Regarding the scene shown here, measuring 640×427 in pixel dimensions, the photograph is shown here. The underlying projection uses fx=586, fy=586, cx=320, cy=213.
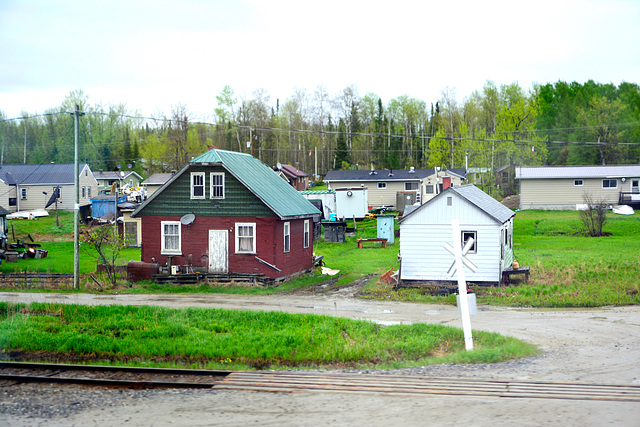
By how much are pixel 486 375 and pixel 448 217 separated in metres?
13.1

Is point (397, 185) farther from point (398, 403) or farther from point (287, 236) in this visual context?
point (398, 403)

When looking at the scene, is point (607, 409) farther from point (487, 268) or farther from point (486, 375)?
point (487, 268)

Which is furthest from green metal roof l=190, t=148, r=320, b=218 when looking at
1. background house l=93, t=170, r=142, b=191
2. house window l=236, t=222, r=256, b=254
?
background house l=93, t=170, r=142, b=191

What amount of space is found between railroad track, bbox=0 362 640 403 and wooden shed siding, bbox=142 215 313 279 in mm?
13558

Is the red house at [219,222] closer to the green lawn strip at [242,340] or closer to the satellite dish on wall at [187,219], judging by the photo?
the satellite dish on wall at [187,219]

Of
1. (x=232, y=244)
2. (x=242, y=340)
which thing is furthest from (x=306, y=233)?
(x=242, y=340)

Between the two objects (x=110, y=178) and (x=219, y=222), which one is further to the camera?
(x=110, y=178)

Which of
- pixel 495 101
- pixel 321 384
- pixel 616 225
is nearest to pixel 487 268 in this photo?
pixel 321 384

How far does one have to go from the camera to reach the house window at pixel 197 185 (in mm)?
27953

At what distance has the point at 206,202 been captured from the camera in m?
27.9

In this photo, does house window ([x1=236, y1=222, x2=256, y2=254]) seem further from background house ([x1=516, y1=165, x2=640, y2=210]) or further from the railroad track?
background house ([x1=516, y1=165, x2=640, y2=210])

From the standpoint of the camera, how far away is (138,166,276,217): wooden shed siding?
27.3 meters

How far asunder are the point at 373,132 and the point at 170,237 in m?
72.2

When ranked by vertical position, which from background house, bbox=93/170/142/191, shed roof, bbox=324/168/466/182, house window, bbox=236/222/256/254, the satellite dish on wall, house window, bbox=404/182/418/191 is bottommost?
house window, bbox=236/222/256/254
